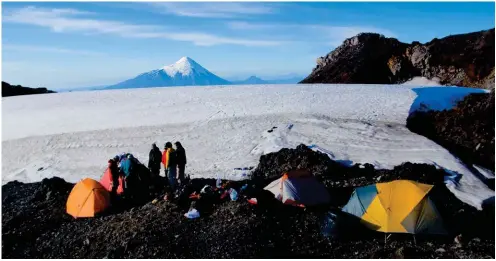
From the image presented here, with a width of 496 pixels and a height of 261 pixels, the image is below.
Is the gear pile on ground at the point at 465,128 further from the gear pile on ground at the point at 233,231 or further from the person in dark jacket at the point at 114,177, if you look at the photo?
the person in dark jacket at the point at 114,177

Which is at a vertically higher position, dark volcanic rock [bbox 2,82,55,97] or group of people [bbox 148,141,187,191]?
dark volcanic rock [bbox 2,82,55,97]

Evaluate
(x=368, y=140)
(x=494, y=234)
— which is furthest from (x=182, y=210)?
(x=368, y=140)

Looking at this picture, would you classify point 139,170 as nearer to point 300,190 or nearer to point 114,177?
point 114,177

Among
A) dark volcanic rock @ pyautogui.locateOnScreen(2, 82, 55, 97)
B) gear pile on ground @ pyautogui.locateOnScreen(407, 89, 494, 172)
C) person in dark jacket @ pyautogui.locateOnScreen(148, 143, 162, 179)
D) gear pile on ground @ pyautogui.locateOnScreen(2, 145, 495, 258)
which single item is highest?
dark volcanic rock @ pyautogui.locateOnScreen(2, 82, 55, 97)

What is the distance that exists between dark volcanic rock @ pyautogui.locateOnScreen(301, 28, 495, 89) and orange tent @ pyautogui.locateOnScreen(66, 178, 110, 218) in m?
34.6

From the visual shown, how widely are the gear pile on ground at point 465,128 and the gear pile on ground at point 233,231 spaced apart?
422cm

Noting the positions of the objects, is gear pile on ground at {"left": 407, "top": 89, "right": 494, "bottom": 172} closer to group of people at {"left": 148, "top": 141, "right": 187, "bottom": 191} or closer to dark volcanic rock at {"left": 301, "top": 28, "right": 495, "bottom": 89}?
group of people at {"left": 148, "top": 141, "right": 187, "bottom": 191}

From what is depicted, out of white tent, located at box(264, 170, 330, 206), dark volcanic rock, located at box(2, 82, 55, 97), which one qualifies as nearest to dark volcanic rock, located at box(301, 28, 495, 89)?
white tent, located at box(264, 170, 330, 206)

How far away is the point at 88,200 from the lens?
14641 mm

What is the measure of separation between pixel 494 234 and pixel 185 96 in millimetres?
24982

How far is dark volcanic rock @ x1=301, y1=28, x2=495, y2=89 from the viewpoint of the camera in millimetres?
41594

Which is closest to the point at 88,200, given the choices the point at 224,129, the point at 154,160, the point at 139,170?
the point at 139,170

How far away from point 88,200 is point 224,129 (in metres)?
10.7

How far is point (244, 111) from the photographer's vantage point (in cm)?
2767
